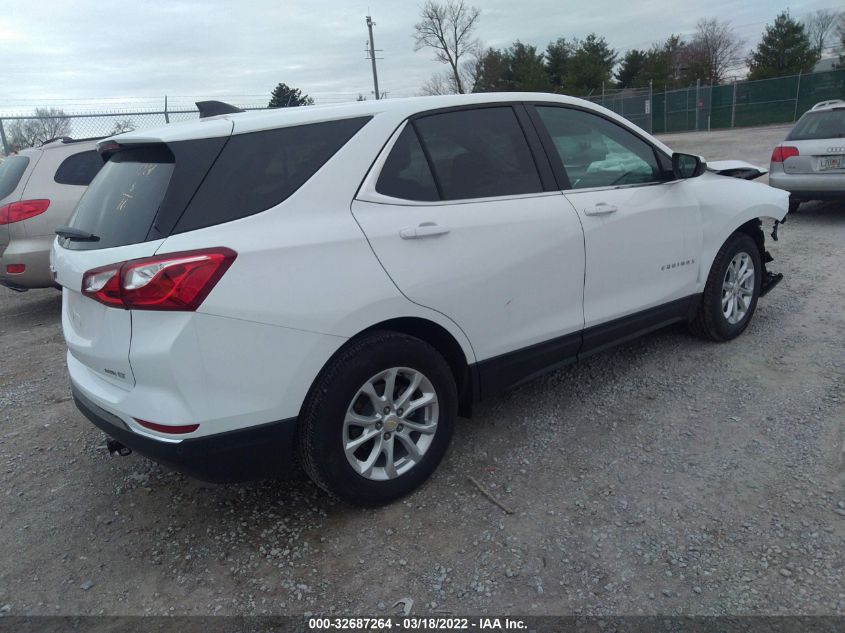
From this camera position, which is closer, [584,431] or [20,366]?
[584,431]

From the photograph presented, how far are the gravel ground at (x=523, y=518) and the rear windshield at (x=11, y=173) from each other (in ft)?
9.54

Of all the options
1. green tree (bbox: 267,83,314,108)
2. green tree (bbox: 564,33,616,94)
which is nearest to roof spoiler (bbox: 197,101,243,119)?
green tree (bbox: 267,83,314,108)

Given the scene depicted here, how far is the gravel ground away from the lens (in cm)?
236

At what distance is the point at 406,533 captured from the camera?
271cm

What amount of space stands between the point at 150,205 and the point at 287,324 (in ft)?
2.31

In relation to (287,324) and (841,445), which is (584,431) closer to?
(841,445)

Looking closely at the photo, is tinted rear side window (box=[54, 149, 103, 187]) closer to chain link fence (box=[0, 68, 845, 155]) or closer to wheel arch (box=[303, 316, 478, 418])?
wheel arch (box=[303, 316, 478, 418])

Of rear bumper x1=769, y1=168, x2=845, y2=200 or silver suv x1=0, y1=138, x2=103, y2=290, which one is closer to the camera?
silver suv x1=0, y1=138, x2=103, y2=290

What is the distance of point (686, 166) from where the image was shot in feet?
12.9

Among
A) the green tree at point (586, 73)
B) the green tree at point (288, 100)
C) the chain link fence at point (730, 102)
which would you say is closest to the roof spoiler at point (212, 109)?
the green tree at point (288, 100)

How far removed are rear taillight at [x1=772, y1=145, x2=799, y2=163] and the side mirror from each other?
212 inches

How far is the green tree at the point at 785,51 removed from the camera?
1535 inches

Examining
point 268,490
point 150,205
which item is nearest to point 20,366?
point 268,490

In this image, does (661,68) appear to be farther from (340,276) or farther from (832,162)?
(340,276)
